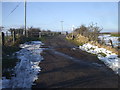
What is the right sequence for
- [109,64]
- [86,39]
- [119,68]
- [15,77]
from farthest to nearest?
[86,39]
[109,64]
[119,68]
[15,77]

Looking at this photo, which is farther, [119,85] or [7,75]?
[7,75]

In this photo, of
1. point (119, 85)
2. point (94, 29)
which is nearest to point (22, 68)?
point (119, 85)

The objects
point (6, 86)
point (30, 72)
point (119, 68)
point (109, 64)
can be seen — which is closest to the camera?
point (6, 86)

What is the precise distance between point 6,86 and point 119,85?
4410 millimetres

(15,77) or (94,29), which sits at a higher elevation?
(94,29)

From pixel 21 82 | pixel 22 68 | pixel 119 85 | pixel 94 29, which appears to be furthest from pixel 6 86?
pixel 94 29

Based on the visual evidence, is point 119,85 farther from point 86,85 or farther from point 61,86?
point 61,86

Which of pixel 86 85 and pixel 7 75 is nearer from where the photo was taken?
pixel 86 85

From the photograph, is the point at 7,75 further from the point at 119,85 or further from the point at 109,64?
the point at 109,64

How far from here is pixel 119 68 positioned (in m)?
11.2

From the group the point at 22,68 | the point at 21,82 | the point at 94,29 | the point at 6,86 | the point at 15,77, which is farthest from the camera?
the point at 94,29

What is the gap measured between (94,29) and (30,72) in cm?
1991

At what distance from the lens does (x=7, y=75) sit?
8867 millimetres

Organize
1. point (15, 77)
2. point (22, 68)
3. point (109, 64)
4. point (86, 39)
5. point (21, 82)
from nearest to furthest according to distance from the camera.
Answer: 1. point (21, 82)
2. point (15, 77)
3. point (22, 68)
4. point (109, 64)
5. point (86, 39)
